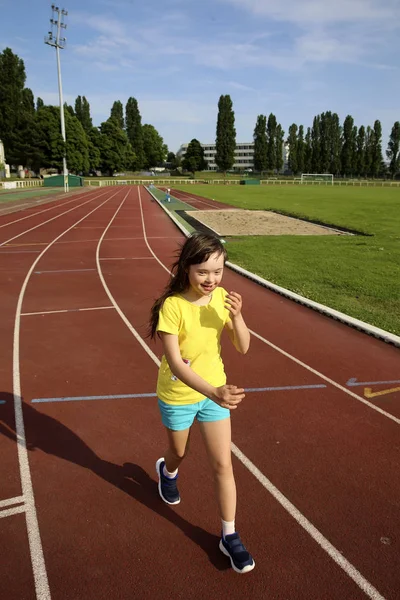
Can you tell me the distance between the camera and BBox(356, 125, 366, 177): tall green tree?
10169 cm

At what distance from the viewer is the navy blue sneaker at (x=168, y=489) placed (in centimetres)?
312

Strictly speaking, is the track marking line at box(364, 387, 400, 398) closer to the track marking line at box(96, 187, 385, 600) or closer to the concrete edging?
the concrete edging

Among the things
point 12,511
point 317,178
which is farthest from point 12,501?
point 317,178

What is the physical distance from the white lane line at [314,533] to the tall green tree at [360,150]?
362ft

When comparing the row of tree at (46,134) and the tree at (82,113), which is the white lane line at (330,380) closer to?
the row of tree at (46,134)

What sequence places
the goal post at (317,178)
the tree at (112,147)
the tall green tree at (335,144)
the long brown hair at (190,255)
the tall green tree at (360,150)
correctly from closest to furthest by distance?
the long brown hair at (190,255)
the tree at (112,147)
the goal post at (317,178)
the tall green tree at (360,150)
the tall green tree at (335,144)

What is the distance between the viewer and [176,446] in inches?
109

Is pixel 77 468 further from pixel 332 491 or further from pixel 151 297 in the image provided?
pixel 151 297

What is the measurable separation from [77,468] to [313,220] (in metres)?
21.2

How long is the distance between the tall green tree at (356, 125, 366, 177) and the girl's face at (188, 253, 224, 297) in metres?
111

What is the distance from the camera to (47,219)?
23.4 m

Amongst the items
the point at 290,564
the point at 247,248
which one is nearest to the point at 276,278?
the point at 247,248

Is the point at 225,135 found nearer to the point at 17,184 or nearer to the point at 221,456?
the point at 17,184

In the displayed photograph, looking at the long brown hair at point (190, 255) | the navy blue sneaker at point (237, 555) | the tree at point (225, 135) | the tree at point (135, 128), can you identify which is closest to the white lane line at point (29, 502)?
the navy blue sneaker at point (237, 555)
